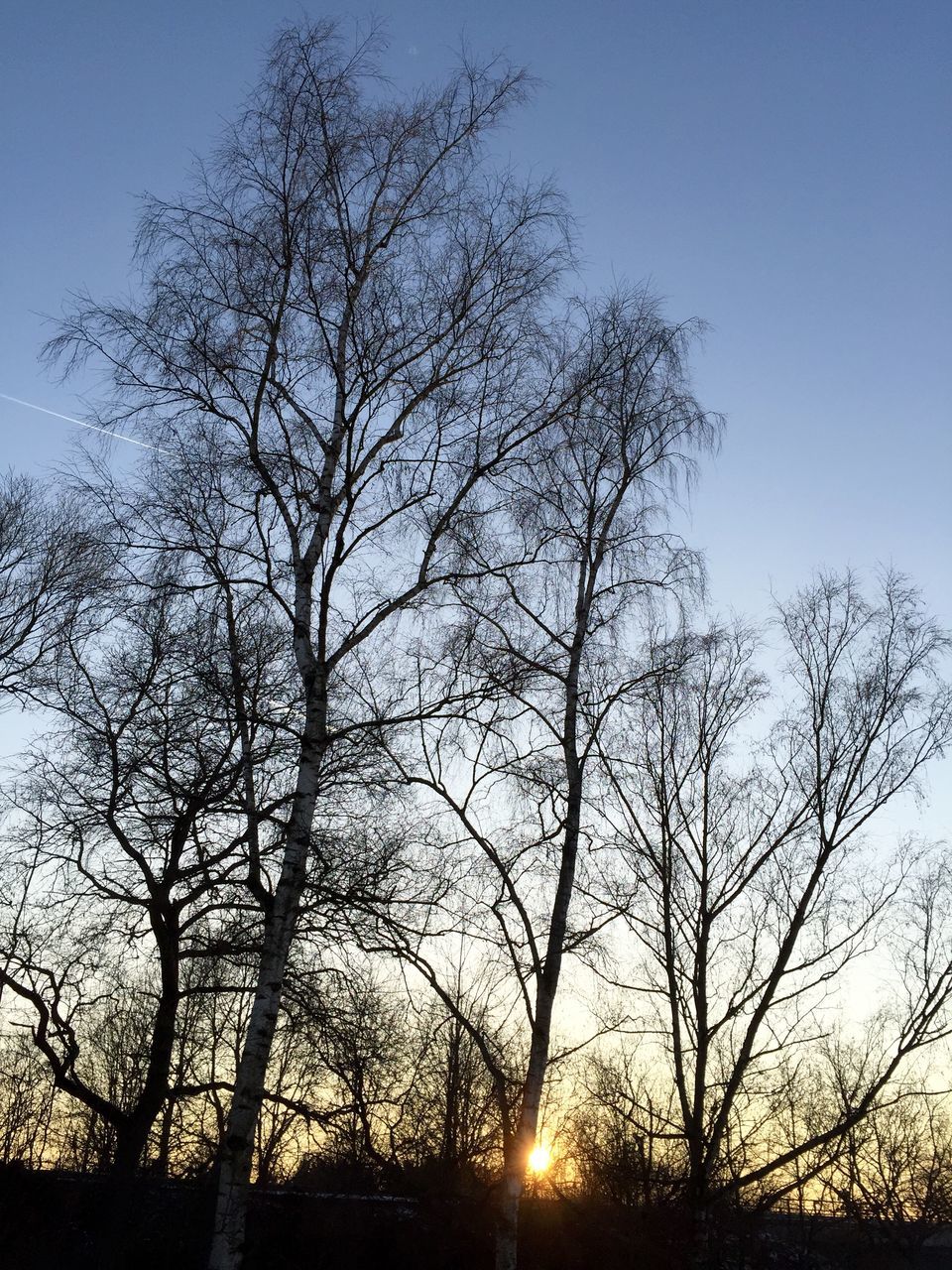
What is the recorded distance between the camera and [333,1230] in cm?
1700

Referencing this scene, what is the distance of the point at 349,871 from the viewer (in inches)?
443

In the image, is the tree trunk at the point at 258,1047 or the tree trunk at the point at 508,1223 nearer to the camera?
the tree trunk at the point at 258,1047

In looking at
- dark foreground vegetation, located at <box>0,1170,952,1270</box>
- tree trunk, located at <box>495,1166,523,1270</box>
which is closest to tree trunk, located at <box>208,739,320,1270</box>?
tree trunk, located at <box>495,1166,523,1270</box>

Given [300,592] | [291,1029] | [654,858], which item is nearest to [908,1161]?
[654,858]

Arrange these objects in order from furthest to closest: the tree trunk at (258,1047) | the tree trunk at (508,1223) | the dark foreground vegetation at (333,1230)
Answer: the dark foreground vegetation at (333,1230) < the tree trunk at (508,1223) < the tree trunk at (258,1047)

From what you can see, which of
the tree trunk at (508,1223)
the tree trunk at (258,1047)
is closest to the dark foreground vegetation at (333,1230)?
the tree trunk at (508,1223)

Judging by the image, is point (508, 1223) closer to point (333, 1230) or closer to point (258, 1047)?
point (258, 1047)

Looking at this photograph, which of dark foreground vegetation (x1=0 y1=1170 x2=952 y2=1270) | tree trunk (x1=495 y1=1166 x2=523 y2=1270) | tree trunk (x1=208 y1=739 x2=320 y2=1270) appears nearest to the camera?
tree trunk (x1=208 y1=739 x2=320 y2=1270)

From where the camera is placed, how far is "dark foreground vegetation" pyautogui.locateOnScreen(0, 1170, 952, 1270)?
14.8m

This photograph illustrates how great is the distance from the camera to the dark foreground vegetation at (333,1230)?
48.4ft

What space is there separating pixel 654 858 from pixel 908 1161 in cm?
2251

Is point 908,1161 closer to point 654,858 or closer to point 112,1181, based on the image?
point 654,858

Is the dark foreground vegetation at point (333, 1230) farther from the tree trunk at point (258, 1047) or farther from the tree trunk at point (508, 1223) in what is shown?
the tree trunk at point (258, 1047)

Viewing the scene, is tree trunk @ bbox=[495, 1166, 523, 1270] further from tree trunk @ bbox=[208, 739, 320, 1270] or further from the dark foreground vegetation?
the dark foreground vegetation
